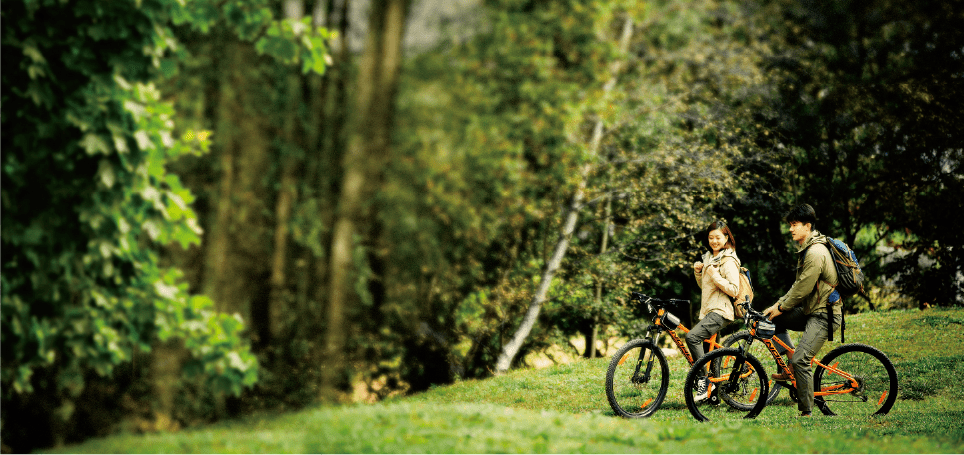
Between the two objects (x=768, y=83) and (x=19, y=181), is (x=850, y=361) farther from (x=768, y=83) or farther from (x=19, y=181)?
Result: (x=19, y=181)

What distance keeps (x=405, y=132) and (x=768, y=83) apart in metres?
6.97

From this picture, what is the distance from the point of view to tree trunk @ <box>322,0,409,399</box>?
777 centimetres

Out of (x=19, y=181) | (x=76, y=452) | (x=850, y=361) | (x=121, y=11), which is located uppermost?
(x=121, y=11)

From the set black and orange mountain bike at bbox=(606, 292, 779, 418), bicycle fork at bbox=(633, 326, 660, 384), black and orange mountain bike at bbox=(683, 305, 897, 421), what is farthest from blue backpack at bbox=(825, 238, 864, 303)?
bicycle fork at bbox=(633, 326, 660, 384)

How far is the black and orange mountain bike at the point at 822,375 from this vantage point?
6.27 m

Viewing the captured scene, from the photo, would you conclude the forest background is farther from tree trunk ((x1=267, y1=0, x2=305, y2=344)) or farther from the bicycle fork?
the bicycle fork

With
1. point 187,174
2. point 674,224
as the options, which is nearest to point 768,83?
point 674,224

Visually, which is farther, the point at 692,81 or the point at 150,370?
the point at 692,81

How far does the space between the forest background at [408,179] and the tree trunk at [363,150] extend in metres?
0.03

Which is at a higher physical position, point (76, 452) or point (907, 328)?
point (907, 328)

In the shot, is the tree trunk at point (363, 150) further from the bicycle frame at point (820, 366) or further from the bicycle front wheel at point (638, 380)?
the bicycle frame at point (820, 366)

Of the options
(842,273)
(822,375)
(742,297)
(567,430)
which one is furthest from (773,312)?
(567,430)

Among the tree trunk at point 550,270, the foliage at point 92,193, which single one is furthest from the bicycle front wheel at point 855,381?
the foliage at point 92,193

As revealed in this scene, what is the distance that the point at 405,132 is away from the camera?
7.85 metres
